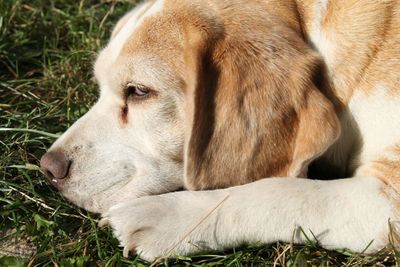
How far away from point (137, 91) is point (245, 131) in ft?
1.75

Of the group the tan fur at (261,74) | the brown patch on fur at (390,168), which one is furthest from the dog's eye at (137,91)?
the brown patch on fur at (390,168)

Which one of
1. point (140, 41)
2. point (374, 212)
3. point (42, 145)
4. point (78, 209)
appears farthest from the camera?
point (42, 145)

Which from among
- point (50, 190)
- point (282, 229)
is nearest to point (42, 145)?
point (50, 190)

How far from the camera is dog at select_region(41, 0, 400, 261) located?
9.79 feet

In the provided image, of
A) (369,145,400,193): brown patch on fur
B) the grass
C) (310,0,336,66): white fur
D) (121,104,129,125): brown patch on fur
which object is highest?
(310,0,336,66): white fur

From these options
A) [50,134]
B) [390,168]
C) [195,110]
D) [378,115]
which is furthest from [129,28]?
[390,168]

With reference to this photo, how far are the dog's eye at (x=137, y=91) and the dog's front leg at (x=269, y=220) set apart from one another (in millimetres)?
496

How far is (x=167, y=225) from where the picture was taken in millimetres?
3010

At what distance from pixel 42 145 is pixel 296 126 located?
1501mm

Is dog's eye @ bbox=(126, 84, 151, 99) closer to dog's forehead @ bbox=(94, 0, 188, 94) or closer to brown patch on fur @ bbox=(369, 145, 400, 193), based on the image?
dog's forehead @ bbox=(94, 0, 188, 94)

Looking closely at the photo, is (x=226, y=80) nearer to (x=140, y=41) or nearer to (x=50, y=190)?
(x=140, y=41)

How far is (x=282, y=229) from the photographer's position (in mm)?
3012

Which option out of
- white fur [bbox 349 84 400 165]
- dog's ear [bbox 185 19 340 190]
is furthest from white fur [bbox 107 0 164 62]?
white fur [bbox 349 84 400 165]

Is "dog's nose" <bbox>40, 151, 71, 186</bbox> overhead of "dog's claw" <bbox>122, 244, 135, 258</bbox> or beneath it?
overhead
